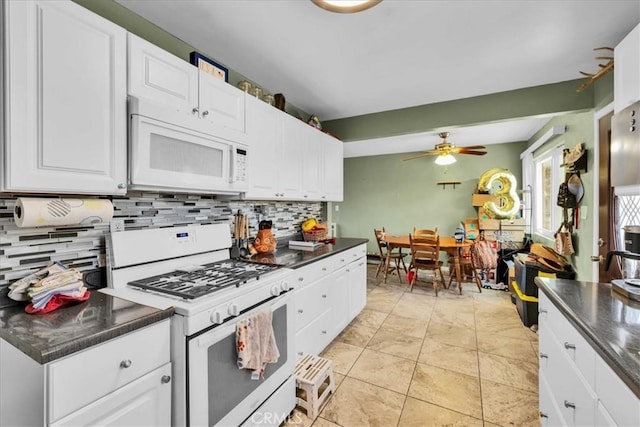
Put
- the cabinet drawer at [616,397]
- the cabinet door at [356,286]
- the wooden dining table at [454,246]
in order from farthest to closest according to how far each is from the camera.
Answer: the wooden dining table at [454,246]
the cabinet door at [356,286]
the cabinet drawer at [616,397]

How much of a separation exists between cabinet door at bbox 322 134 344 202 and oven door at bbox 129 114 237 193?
4.93ft

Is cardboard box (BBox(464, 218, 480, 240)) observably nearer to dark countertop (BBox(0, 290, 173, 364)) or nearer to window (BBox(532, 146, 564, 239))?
window (BBox(532, 146, 564, 239))

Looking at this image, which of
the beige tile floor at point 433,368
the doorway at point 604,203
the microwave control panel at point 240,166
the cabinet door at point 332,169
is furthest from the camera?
the cabinet door at point 332,169

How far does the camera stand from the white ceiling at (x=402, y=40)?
1610 millimetres

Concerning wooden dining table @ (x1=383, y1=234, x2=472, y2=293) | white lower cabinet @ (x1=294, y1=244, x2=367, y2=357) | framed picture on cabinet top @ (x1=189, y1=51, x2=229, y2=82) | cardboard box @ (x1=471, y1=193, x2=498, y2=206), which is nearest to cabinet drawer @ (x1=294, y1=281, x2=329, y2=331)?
white lower cabinet @ (x1=294, y1=244, x2=367, y2=357)

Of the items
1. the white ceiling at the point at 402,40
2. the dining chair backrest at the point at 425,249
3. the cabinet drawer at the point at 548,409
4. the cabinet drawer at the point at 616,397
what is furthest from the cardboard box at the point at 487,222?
the cabinet drawer at the point at 616,397

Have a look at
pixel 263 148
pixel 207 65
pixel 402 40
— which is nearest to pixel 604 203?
pixel 402 40

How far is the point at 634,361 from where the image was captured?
2.62 ft

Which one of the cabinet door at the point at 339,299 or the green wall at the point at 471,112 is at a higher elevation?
the green wall at the point at 471,112

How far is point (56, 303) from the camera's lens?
1118 millimetres

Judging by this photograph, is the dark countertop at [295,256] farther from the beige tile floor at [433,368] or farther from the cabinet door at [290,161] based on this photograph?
the beige tile floor at [433,368]

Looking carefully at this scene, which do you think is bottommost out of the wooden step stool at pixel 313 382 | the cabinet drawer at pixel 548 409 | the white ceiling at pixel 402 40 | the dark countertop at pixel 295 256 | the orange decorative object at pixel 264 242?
the wooden step stool at pixel 313 382

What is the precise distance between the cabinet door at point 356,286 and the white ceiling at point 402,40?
1.81 m

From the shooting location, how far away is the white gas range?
1.14 meters
